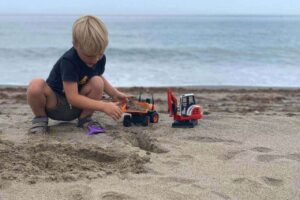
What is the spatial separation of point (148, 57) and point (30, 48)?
4997mm

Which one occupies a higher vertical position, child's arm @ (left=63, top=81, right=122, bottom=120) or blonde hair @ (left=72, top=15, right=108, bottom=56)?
blonde hair @ (left=72, top=15, right=108, bottom=56)

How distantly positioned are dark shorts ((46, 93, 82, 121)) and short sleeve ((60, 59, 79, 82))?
→ 1.16 ft

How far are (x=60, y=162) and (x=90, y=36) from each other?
923mm

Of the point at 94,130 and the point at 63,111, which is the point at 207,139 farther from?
the point at 63,111

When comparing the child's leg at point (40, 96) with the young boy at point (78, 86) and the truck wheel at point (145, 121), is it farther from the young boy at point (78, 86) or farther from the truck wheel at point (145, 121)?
the truck wheel at point (145, 121)

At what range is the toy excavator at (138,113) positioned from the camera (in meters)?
3.85

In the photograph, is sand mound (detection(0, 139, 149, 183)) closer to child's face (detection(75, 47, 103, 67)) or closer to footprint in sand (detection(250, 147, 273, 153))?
child's face (detection(75, 47, 103, 67))

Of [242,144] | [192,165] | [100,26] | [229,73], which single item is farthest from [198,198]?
[229,73]

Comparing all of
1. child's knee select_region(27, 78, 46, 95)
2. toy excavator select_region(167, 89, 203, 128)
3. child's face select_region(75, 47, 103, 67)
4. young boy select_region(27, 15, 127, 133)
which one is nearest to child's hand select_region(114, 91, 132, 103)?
young boy select_region(27, 15, 127, 133)

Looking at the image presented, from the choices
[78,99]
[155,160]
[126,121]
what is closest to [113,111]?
[78,99]

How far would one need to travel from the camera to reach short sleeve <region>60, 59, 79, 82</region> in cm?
331

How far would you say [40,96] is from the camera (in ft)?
11.6

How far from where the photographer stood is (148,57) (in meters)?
15.0

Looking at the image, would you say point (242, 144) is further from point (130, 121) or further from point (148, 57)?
point (148, 57)
